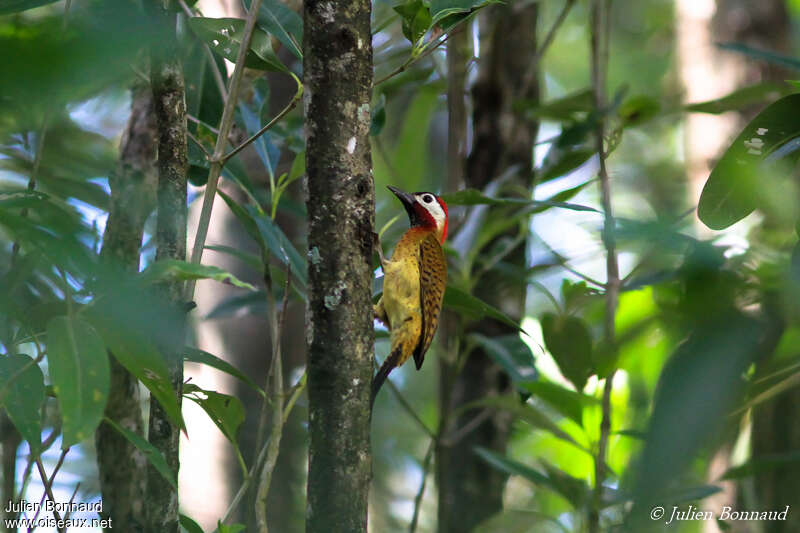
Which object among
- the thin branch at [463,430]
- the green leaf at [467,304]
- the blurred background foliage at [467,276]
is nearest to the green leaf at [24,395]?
the blurred background foliage at [467,276]


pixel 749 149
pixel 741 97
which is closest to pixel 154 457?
pixel 749 149

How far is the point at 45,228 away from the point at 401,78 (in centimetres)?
248

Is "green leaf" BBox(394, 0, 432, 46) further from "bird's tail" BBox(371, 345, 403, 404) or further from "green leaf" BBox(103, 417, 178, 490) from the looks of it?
"bird's tail" BBox(371, 345, 403, 404)

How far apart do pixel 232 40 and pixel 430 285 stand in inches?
62.3

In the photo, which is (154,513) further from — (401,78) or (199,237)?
(401,78)

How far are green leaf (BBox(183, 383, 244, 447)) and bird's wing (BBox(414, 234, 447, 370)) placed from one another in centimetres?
123

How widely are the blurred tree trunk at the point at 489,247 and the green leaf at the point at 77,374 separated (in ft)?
7.37

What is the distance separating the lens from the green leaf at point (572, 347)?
2699mm

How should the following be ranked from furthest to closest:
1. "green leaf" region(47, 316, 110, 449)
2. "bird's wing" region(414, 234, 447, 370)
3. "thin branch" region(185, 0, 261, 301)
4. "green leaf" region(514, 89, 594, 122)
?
1. "green leaf" region(514, 89, 594, 122)
2. "bird's wing" region(414, 234, 447, 370)
3. "thin branch" region(185, 0, 261, 301)
4. "green leaf" region(47, 316, 110, 449)

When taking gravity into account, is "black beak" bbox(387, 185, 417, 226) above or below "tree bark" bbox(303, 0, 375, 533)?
above

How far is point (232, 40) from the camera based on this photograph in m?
1.88

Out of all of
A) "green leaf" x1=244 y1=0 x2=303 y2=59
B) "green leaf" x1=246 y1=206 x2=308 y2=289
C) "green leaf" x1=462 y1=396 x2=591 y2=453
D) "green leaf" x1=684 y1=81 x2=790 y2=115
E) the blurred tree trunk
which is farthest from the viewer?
the blurred tree trunk

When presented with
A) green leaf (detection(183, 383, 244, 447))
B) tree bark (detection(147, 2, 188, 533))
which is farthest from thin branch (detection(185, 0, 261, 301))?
green leaf (detection(183, 383, 244, 447))

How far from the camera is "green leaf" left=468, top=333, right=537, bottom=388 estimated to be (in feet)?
8.84
